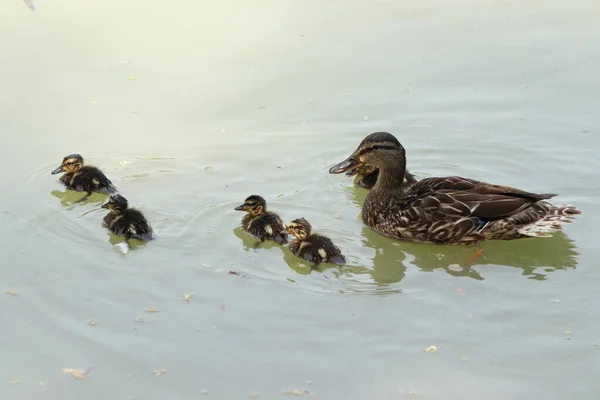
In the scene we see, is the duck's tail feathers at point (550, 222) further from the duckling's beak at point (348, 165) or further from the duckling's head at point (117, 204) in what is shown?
the duckling's head at point (117, 204)

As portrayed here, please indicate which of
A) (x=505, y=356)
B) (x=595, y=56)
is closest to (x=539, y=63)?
(x=595, y=56)

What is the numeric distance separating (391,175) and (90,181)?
6.43ft

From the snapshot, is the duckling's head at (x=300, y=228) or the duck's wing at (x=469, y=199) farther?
the duck's wing at (x=469, y=199)

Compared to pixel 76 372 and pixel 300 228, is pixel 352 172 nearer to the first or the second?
pixel 300 228

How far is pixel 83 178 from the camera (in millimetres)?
6312

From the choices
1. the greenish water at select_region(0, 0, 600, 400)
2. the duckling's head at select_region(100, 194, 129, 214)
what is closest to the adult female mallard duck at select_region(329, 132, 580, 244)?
the greenish water at select_region(0, 0, 600, 400)

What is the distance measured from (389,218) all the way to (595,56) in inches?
123

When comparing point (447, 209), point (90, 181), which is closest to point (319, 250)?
point (447, 209)

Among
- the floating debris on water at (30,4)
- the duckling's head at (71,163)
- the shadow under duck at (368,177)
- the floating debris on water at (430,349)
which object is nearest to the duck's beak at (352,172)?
the shadow under duck at (368,177)

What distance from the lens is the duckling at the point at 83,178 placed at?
630cm

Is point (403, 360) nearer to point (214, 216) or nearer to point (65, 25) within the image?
point (214, 216)

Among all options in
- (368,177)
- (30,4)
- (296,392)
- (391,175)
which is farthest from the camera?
(30,4)

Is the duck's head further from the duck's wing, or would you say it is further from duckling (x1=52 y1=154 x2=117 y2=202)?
duckling (x1=52 y1=154 x2=117 y2=202)

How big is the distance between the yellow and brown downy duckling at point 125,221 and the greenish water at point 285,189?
9cm
